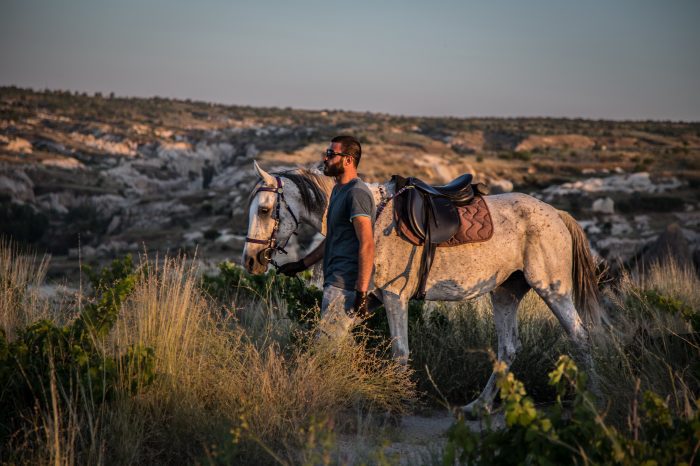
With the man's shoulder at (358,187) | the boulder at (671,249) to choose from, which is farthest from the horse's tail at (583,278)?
the boulder at (671,249)

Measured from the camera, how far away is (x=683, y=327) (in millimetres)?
6230

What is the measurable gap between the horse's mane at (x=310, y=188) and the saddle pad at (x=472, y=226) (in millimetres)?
1166

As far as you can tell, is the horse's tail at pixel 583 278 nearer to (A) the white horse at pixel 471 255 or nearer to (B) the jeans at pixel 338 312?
(A) the white horse at pixel 471 255

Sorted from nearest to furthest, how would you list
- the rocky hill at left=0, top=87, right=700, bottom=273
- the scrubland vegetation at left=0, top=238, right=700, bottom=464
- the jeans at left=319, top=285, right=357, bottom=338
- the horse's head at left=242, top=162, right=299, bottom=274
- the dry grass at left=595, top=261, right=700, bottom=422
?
the scrubland vegetation at left=0, top=238, right=700, bottom=464, the dry grass at left=595, top=261, right=700, bottom=422, the jeans at left=319, top=285, right=357, bottom=338, the horse's head at left=242, top=162, right=299, bottom=274, the rocky hill at left=0, top=87, right=700, bottom=273

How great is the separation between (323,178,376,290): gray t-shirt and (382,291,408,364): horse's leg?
0.39m

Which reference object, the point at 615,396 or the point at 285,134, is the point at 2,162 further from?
the point at 615,396

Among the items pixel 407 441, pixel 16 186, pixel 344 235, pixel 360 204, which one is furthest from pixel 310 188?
pixel 16 186

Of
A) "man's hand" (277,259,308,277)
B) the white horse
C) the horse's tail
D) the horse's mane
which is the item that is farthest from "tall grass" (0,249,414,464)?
the horse's tail

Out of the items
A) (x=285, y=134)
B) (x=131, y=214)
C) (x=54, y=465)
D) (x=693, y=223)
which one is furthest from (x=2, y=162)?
(x=54, y=465)

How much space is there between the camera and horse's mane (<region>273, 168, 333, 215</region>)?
552 centimetres

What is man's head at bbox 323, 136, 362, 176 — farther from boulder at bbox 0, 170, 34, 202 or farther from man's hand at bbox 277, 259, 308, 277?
boulder at bbox 0, 170, 34, 202

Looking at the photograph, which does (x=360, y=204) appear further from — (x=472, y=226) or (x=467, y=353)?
(x=467, y=353)

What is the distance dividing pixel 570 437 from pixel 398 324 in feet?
7.28

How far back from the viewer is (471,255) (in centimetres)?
525
